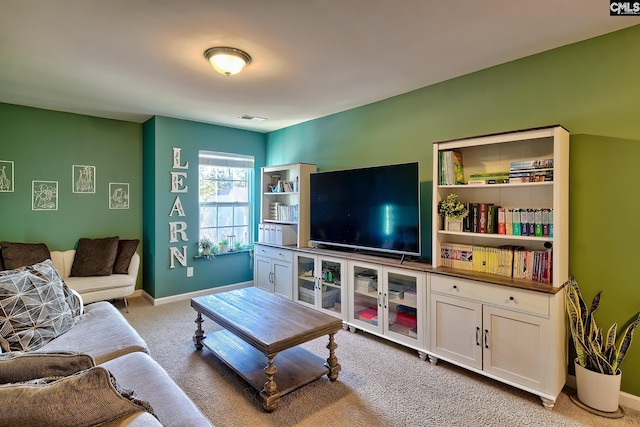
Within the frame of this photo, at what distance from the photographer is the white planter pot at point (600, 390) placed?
2.07 metres

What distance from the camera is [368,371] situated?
8.66ft

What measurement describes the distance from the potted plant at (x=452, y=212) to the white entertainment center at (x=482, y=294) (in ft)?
0.19

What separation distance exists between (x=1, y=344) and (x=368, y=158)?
333 cm

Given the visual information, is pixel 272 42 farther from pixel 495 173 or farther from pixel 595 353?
pixel 595 353

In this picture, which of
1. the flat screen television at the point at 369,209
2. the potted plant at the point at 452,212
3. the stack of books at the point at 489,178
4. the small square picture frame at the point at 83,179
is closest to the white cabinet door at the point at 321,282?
the flat screen television at the point at 369,209

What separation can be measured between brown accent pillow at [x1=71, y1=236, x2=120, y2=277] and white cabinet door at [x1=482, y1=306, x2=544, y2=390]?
4.14 metres

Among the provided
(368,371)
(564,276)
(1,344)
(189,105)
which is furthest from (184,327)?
(564,276)

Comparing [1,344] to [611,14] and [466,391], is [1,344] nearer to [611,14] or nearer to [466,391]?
[466,391]

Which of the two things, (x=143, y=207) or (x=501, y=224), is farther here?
(x=143, y=207)

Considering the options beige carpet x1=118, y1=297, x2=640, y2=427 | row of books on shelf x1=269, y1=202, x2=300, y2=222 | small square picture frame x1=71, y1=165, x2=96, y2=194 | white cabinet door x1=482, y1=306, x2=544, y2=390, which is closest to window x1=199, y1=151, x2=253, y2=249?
row of books on shelf x1=269, y1=202, x2=300, y2=222

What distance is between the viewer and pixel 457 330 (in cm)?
261

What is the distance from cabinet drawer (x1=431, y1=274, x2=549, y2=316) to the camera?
2.20 meters

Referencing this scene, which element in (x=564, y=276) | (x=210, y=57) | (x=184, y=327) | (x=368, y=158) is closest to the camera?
(x=564, y=276)

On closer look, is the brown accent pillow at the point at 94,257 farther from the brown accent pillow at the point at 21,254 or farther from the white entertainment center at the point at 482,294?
the white entertainment center at the point at 482,294
